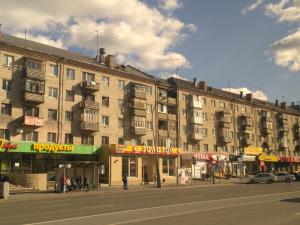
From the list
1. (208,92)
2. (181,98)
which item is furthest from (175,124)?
(208,92)

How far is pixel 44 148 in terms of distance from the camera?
44.3 meters

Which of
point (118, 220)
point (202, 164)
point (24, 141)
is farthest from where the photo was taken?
point (202, 164)

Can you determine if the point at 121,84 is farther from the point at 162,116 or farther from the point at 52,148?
the point at 52,148

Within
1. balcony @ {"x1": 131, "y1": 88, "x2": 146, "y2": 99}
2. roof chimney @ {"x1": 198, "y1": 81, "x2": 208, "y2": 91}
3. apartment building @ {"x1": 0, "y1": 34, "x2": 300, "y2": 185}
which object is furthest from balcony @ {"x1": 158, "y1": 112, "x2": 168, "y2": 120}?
roof chimney @ {"x1": 198, "y1": 81, "x2": 208, "y2": 91}

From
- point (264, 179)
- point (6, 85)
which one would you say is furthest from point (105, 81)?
point (264, 179)

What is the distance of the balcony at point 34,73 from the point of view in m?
44.8

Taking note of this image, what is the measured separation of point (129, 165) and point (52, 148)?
10968 mm

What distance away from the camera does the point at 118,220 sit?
14336 mm

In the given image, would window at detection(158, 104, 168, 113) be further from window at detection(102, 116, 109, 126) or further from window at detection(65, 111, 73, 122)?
window at detection(65, 111, 73, 122)

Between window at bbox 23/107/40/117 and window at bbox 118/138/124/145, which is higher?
window at bbox 23/107/40/117

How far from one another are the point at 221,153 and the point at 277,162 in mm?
20032

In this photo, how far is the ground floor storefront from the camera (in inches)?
1946

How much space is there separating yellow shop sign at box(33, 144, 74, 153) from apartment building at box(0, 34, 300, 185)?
11 centimetres

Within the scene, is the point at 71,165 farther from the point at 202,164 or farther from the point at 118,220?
the point at 202,164
